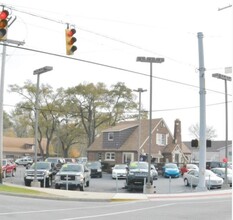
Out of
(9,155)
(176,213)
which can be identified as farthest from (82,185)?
(9,155)

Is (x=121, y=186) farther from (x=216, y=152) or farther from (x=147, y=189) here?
(x=216, y=152)

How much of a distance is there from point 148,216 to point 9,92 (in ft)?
201

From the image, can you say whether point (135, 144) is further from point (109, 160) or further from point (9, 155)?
point (9, 155)

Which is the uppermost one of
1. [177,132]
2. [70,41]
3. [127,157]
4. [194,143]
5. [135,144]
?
[70,41]

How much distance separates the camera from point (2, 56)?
97.0 ft

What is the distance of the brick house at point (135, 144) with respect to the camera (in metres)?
60.4

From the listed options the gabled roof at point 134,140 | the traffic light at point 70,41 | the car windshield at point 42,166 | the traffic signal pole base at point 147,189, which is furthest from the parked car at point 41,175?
the gabled roof at point 134,140

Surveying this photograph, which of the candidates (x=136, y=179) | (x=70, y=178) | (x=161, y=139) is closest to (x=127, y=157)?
(x=161, y=139)

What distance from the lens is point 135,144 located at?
59562 mm

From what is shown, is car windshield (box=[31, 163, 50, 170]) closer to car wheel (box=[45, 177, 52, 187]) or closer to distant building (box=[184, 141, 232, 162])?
car wheel (box=[45, 177, 52, 187])

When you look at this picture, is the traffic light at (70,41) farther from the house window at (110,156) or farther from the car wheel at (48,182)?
the house window at (110,156)

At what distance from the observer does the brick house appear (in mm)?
60406

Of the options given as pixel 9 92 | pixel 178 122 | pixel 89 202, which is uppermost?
pixel 9 92

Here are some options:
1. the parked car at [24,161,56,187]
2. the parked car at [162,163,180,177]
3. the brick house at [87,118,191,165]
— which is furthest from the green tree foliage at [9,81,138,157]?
the parked car at [24,161,56,187]
